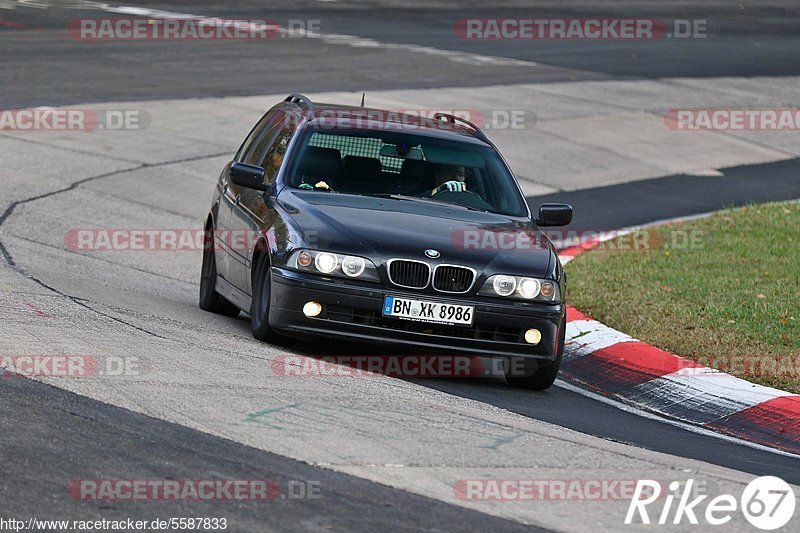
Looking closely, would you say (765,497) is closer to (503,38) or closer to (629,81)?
(629,81)

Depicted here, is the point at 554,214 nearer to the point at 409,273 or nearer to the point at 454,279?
the point at 454,279

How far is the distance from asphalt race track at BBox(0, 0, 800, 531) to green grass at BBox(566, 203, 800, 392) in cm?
120

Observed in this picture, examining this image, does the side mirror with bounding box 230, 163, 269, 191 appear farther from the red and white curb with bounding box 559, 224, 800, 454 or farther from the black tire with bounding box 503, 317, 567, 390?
the red and white curb with bounding box 559, 224, 800, 454

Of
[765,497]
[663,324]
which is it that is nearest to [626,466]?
[765,497]

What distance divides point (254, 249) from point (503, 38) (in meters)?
22.7

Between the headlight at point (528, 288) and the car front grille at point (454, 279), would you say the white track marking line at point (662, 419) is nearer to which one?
the headlight at point (528, 288)

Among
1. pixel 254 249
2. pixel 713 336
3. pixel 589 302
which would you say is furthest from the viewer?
pixel 589 302

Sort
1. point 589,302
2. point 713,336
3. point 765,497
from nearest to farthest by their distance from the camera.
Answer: point 765,497 < point 713,336 < point 589,302

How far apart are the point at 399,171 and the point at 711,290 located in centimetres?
333

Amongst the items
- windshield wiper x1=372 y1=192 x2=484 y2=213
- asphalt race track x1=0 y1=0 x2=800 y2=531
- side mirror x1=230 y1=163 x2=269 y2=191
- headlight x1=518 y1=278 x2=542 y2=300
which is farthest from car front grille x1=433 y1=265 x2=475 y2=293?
side mirror x1=230 y1=163 x2=269 y2=191

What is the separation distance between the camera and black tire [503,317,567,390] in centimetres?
891

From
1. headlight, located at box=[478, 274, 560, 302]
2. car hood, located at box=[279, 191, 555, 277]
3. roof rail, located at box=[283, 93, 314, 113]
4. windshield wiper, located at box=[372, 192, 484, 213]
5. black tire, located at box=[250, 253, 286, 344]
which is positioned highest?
roof rail, located at box=[283, 93, 314, 113]

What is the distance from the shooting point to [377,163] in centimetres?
990

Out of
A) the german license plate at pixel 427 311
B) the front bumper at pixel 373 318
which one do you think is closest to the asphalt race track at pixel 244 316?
the front bumper at pixel 373 318
